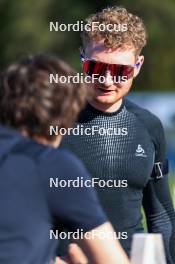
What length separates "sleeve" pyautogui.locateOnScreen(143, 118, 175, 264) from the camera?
5891 mm

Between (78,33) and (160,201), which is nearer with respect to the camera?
(160,201)

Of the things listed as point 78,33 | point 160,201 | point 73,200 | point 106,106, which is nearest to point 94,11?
point 78,33

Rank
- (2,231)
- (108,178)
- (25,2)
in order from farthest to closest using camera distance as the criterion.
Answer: (25,2), (108,178), (2,231)

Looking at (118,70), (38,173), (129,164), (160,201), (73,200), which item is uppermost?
(38,173)

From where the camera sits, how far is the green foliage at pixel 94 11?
2003 inches

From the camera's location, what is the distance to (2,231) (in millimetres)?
3719

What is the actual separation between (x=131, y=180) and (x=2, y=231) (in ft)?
6.47

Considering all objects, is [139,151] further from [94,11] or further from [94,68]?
[94,11]

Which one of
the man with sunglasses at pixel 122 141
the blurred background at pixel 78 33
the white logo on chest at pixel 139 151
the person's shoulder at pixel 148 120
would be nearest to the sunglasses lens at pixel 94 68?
the man with sunglasses at pixel 122 141

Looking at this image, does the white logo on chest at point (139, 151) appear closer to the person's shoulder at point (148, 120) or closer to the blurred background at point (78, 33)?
the person's shoulder at point (148, 120)

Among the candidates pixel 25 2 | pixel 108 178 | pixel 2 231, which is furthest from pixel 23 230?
pixel 25 2

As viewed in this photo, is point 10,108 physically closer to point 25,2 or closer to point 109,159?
point 109,159

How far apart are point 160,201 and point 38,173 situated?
7.54ft

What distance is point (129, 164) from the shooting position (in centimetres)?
571
